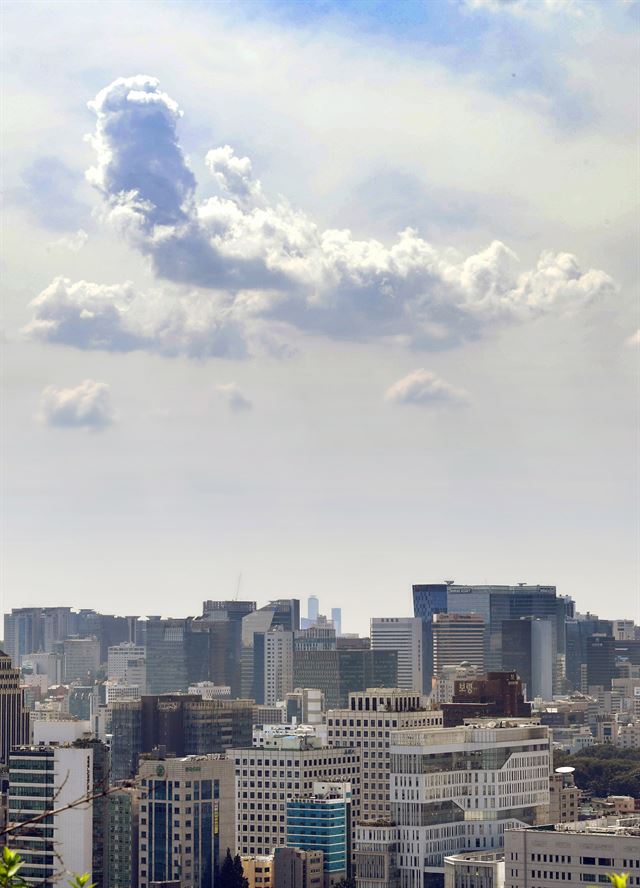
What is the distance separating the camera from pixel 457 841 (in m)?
80.0

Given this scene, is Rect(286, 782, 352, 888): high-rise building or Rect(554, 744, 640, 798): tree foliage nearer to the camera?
Rect(286, 782, 352, 888): high-rise building

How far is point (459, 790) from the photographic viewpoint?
270ft

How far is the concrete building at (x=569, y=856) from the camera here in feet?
213

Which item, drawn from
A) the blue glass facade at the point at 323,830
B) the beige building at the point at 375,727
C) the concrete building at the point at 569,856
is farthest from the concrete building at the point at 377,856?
the beige building at the point at 375,727

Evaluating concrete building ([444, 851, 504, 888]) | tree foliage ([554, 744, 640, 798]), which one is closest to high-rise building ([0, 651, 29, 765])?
tree foliage ([554, 744, 640, 798])

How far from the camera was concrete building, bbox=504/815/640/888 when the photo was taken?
65.1 meters

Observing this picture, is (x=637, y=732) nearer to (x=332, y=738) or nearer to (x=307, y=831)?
(x=332, y=738)

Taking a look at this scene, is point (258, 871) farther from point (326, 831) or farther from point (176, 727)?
point (176, 727)

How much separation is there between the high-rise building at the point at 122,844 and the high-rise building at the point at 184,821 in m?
0.37

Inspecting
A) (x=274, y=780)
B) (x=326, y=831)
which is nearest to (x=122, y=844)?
(x=326, y=831)

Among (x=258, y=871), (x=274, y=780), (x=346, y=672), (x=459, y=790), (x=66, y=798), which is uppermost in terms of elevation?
(x=346, y=672)

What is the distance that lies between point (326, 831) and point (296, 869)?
10.8 feet

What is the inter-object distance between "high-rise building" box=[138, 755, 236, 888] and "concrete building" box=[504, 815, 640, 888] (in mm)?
15513

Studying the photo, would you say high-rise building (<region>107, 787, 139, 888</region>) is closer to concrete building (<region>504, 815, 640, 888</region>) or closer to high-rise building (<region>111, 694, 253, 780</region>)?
concrete building (<region>504, 815, 640, 888</region>)
